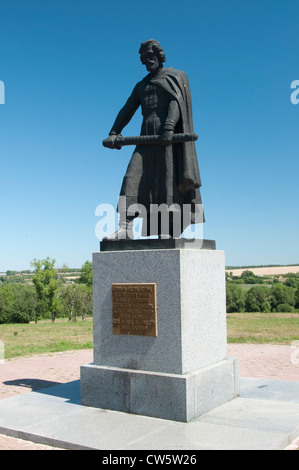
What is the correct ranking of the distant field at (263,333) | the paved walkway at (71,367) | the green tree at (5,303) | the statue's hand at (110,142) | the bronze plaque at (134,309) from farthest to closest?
the green tree at (5,303)
the distant field at (263,333)
the paved walkway at (71,367)
the statue's hand at (110,142)
the bronze plaque at (134,309)

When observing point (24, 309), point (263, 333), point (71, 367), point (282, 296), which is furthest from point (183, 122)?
point (282, 296)

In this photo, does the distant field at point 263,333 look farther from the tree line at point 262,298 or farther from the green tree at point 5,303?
the green tree at point 5,303

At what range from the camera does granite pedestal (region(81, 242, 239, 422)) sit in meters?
5.03

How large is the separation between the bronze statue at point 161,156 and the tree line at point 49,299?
32.9m

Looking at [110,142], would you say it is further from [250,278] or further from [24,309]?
[250,278]

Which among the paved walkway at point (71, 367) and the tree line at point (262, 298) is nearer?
the paved walkway at point (71, 367)

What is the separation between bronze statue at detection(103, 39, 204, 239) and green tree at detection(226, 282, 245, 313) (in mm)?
41466

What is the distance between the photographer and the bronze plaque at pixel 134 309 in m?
5.20

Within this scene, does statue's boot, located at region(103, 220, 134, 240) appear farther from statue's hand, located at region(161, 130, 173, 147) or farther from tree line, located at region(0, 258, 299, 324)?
tree line, located at region(0, 258, 299, 324)

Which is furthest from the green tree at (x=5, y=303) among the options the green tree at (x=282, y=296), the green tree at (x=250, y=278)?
the green tree at (x=250, y=278)

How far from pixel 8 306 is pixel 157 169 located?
46.5m

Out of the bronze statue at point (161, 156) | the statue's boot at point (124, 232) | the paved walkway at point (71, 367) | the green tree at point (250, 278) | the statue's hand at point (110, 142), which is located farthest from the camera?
the green tree at point (250, 278)

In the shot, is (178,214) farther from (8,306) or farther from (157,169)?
(8,306)

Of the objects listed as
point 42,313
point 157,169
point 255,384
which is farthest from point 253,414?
point 42,313
